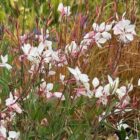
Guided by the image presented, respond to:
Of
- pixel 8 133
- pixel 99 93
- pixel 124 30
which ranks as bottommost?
pixel 8 133

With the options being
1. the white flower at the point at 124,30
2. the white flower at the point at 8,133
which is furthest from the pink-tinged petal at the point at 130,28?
the white flower at the point at 8,133

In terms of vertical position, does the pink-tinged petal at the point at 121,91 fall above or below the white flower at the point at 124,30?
below

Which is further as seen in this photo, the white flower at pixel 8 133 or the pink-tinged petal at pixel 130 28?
the pink-tinged petal at pixel 130 28

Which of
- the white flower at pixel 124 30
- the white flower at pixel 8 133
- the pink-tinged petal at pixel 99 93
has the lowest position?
the white flower at pixel 8 133

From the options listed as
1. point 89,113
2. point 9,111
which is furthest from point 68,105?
point 9,111

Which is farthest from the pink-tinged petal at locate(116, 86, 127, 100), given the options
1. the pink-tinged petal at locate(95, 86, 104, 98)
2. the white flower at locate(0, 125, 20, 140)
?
the white flower at locate(0, 125, 20, 140)

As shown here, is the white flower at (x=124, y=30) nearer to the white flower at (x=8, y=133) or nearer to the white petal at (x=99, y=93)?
the white petal at (x=99, y=93)

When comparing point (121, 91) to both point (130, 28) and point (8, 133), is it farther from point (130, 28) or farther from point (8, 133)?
point (8, 133)

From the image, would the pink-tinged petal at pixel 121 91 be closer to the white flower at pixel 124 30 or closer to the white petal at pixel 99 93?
the white petal at pixel 99 93

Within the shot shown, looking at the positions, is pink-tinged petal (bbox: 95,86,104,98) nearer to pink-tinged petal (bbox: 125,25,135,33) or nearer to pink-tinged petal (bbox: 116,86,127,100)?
pink-tinged petal (bbox: 116,86,127,100)

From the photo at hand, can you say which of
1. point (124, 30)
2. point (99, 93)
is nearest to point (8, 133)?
point (99, 93)
